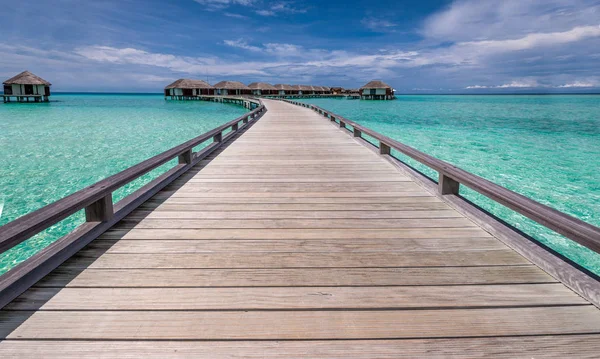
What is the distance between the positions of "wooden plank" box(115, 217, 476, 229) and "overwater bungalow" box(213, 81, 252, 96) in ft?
248

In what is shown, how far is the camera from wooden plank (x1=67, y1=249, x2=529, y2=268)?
2.52m

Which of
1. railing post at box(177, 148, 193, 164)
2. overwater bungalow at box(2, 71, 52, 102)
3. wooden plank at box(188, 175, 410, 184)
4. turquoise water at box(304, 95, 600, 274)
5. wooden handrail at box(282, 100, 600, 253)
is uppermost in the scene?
overwater bungalow at box(2, 71, 52, 102)

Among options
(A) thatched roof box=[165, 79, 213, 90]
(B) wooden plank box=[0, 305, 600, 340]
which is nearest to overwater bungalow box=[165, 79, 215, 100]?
(A) thatched roof box=[165, 79, 213, 90]

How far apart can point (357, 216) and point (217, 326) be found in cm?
203

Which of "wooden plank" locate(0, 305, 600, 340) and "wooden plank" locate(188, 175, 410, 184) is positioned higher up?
"wooden plank" locate(188, 175, 410, 184)

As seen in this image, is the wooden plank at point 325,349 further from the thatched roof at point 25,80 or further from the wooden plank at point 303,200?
the thatched roof at point 25,80

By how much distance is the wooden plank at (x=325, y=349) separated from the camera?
5.41ft

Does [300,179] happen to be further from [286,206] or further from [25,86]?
[25,86]

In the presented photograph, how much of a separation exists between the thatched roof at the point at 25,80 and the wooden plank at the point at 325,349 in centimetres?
6796

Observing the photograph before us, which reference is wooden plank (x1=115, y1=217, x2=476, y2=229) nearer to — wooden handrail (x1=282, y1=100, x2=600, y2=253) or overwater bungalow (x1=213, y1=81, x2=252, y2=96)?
wooden handrail (x1=282, y1=100, x2=600, y2=253)

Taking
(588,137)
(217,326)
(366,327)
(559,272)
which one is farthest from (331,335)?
(588,137)

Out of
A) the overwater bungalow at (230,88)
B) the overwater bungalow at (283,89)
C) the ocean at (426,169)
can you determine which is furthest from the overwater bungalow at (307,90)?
the ocean at (426,169)

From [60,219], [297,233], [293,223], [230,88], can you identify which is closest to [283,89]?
[230,88]

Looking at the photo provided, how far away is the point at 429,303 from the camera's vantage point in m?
2.05
